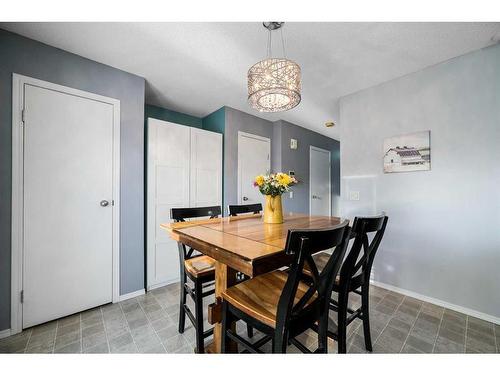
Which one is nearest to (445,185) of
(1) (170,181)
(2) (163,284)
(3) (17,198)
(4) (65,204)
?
(1) (170,181)

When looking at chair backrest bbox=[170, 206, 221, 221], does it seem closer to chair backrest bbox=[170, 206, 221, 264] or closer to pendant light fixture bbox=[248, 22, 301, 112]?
chair backrest bbox=[170, 206, 221, 264]

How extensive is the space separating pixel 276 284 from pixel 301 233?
57 centimetres

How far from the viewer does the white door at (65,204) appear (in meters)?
1.62

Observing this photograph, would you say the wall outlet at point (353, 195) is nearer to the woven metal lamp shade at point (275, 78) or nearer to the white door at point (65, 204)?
the woven metal lamp shade at point (275, 78)

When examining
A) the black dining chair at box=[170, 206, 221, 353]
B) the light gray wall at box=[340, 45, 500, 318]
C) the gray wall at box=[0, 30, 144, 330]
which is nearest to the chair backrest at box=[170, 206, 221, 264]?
the black dining chair at box=[170, 206, 221, 353]

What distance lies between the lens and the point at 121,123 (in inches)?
80.4

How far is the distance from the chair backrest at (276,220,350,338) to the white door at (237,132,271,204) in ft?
7.44

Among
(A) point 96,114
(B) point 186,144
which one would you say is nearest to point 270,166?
(B) point 186,144

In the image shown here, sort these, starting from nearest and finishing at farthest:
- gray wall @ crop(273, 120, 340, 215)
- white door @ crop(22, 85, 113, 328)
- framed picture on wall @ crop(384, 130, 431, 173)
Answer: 1. white door @ crop(22, 85, 113, 328)
2. framed picture on wall @ crop(384, 130, 431, 173)
3. gray wall @ crop(273, 120, 340, 215)

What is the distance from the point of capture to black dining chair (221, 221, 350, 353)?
2.51 feet

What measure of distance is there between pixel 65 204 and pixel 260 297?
6.10ft

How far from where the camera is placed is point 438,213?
1.94m

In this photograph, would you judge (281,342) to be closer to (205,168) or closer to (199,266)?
(199,266)

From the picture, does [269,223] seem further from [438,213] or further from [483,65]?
[483,65]
